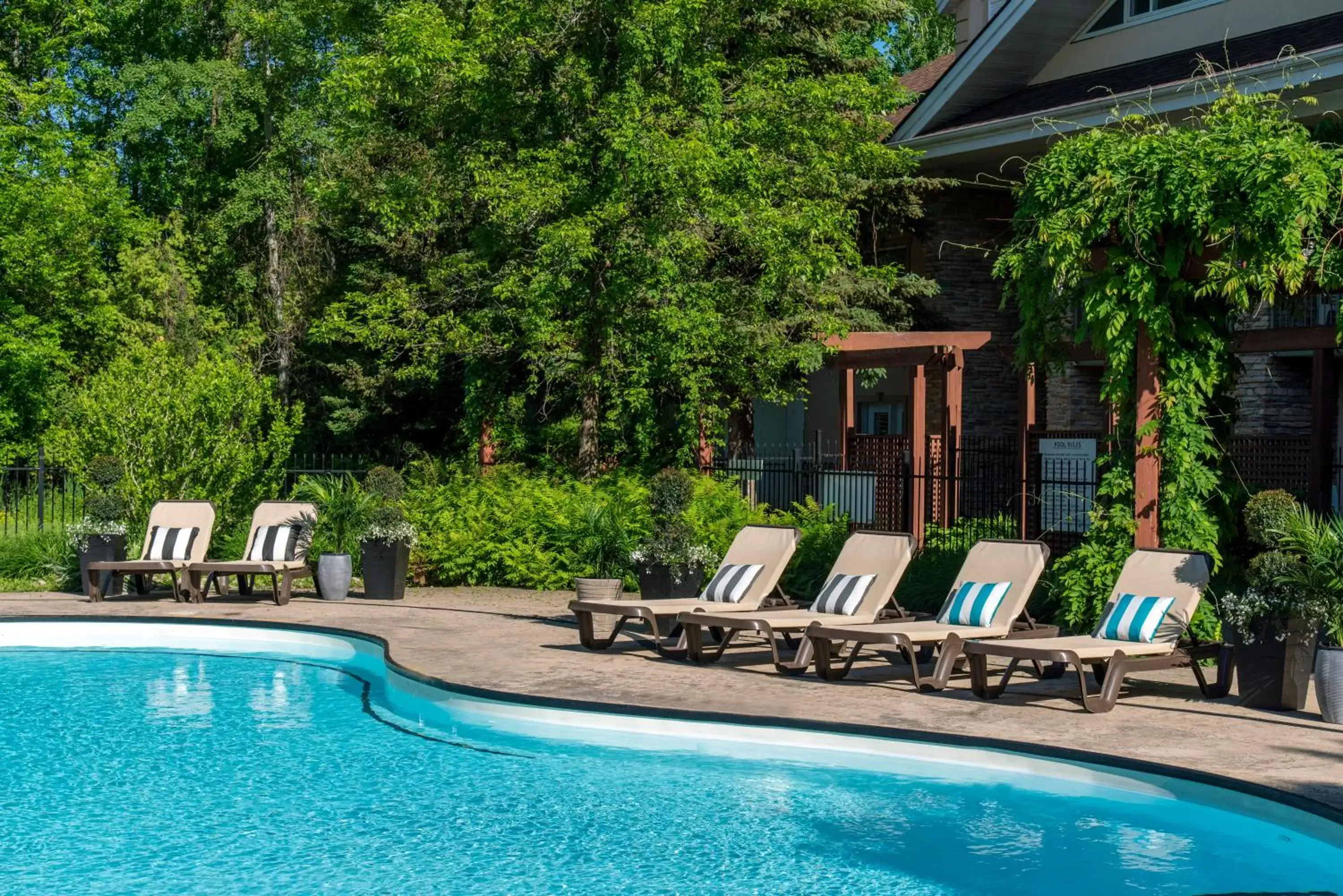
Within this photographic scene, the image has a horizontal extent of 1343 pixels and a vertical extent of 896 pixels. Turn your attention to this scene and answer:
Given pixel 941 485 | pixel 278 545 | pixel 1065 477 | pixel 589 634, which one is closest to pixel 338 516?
pixel 278 545

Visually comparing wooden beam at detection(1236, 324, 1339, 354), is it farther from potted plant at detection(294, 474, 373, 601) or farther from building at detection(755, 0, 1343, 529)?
potted plant at detection(294, 474, 373, 601)

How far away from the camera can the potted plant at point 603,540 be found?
56.5 feet

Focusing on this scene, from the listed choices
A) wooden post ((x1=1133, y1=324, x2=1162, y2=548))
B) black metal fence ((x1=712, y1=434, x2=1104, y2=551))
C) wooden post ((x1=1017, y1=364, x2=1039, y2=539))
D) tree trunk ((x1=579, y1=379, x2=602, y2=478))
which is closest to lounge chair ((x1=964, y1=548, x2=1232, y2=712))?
wooden post ((x1=1133, y1=324, x2=1162, y2=548))

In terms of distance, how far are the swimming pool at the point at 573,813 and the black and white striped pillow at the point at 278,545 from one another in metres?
5.21

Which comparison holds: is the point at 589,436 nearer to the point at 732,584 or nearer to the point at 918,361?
the point at 918,361

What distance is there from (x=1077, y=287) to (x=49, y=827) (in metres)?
8.35

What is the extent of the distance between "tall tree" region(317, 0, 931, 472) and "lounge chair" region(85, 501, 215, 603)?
346 centimetres

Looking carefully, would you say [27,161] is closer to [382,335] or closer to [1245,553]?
[382,335]

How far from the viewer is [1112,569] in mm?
11078

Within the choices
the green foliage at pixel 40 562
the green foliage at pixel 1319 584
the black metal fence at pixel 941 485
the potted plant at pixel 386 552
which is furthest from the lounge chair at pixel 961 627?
the green foliage at pixel 40 562

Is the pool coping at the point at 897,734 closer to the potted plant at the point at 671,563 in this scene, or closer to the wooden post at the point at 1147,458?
the potted plant at the point at 671,563

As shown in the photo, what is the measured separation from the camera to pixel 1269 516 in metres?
9.79

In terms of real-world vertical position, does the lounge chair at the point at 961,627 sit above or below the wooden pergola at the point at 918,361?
below

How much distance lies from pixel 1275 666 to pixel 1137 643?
90cm
